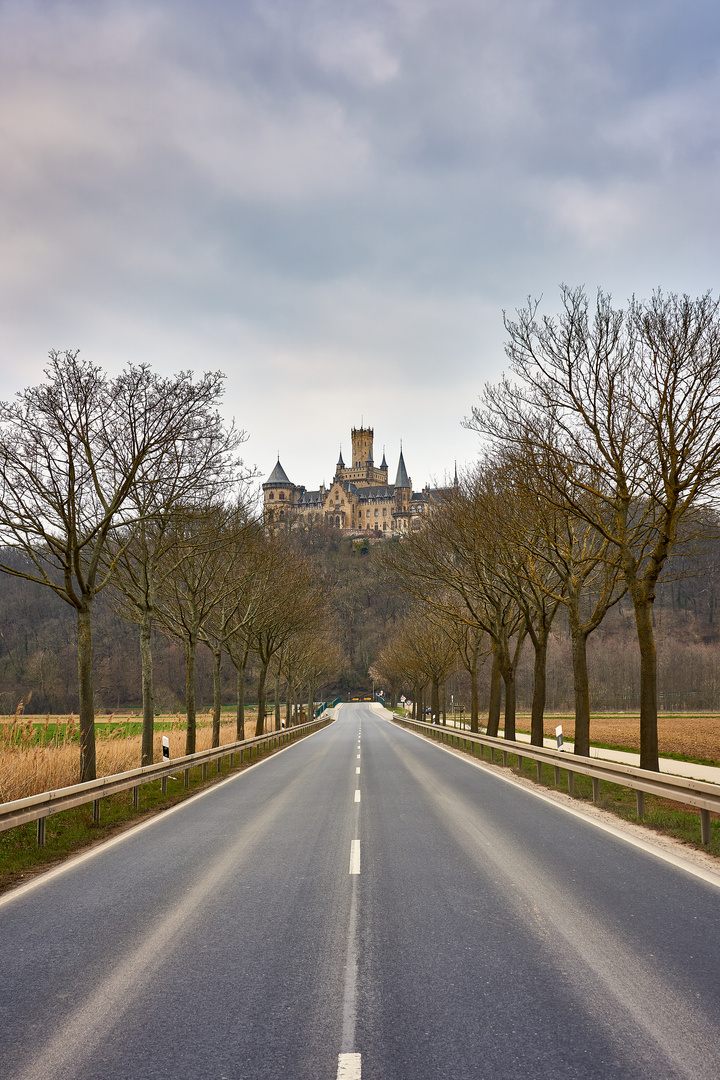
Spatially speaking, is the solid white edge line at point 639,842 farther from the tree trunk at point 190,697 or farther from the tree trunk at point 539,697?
the tree trunk at point 190,697

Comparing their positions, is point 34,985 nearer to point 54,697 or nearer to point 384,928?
point 384,928

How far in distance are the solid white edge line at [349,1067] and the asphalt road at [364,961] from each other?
0.01m

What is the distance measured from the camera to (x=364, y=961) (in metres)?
5.51

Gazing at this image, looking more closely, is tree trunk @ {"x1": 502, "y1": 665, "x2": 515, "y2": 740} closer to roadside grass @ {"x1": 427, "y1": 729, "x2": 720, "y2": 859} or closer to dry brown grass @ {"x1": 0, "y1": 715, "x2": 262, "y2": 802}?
roadside grass @ {"x1": 427, "y1": 729, "x2": 720, "y2": 859}

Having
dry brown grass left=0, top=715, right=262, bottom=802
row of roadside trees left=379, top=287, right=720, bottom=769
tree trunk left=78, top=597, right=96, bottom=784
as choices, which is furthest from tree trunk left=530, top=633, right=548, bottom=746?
tree trunk left=78, top=597, right=96, bottom=784

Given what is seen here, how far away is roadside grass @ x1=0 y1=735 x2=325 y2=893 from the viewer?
9125mm

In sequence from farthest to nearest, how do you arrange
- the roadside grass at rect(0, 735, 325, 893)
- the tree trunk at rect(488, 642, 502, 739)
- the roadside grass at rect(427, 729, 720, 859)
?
the tree trunk at rect(488, 642, 502, 739) < the roadside grass at rect(427, 729, 720, 859) < the roadside grass at rect(0, 735, 325, 893)

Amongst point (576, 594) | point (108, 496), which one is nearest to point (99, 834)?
point (108, 496)

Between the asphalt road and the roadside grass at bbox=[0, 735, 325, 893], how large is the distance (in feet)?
1.72

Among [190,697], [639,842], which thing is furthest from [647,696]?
[190,697]

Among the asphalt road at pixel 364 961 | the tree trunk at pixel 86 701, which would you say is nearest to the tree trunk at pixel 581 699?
the asphalt road at pixel 364 961

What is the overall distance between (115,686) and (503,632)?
8414 centimetres

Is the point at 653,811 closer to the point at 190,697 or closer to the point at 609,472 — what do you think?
the point at 609,472

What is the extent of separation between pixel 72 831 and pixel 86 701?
3.09 meters
